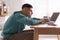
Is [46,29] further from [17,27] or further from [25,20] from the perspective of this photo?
[17,27]

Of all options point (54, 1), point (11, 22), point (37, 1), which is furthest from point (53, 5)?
point (11, 22)

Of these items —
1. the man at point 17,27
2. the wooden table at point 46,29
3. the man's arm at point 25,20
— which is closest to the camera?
the wooden table at point 46,29

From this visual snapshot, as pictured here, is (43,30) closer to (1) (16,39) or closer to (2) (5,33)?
(1) (16,39)

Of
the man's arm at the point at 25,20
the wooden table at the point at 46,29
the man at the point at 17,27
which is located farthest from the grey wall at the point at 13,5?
the wooden table at the point at 46,29

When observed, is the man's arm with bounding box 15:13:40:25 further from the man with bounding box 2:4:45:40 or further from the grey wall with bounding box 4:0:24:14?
the grey wall with bounding box 4:0:24:14

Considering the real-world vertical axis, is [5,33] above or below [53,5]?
below

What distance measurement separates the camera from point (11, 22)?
265cm

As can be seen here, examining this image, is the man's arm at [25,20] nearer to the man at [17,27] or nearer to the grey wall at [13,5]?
the man at [17,27]

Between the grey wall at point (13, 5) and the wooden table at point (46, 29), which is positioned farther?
the grey wall at point (13, 5)

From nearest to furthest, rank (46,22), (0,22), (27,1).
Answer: (46,22)
(0,22)
(27,1)

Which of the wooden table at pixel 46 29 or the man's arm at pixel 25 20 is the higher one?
the man's arm at pixel 25 20

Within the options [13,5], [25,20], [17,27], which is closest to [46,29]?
[25,20]

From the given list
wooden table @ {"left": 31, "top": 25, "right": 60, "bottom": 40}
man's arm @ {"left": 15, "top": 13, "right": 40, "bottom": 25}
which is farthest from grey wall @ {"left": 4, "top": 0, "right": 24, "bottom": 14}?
wooden table @ {"left": 31, "top": 25, "right": 60, "bottom": 40}

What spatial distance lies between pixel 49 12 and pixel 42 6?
262 mm
